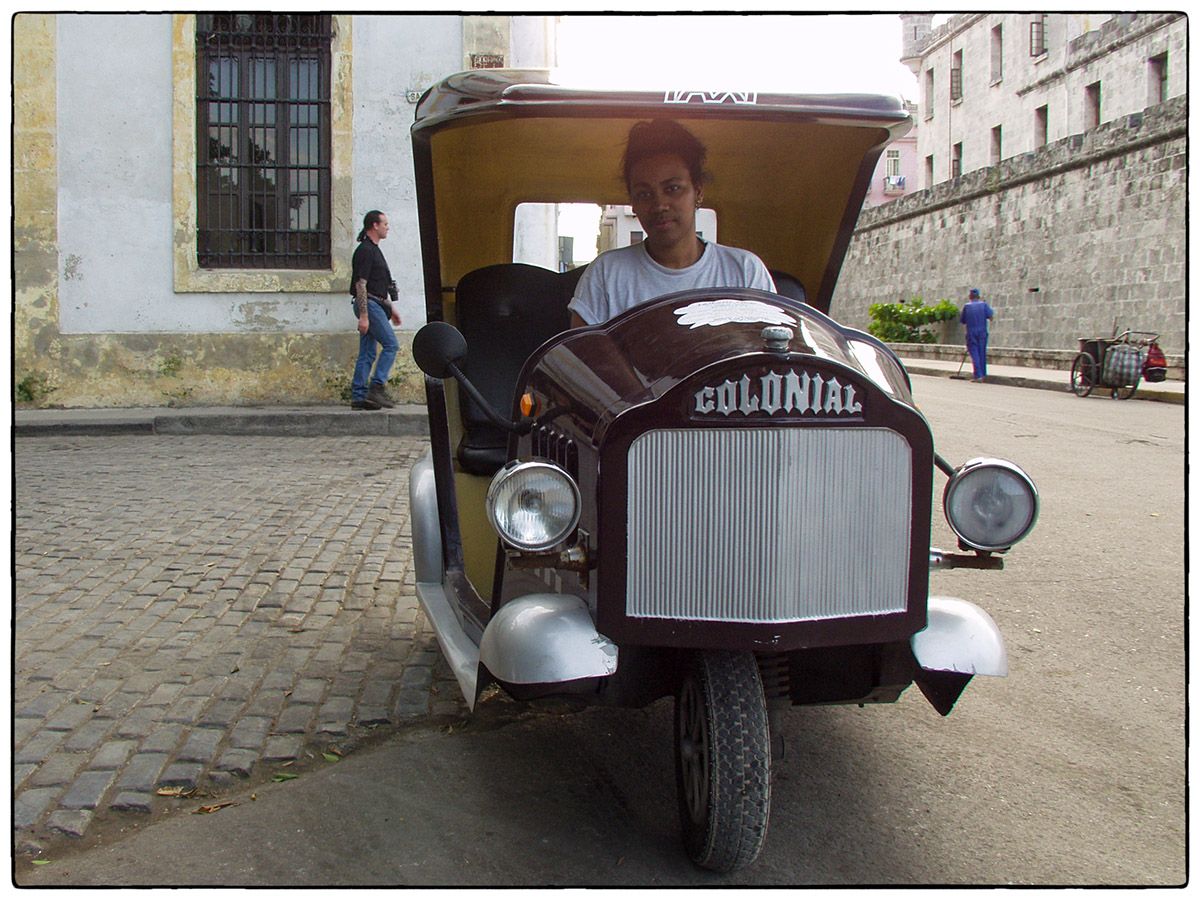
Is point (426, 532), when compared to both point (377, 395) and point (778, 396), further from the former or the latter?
point (377, 395)

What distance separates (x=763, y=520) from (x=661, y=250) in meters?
1.54

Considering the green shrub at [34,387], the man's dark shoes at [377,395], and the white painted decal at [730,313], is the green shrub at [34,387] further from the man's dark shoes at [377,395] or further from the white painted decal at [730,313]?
the white painted decal at [730,313]

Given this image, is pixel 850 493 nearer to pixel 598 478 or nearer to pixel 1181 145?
pixel 598 478

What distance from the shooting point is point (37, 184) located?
38.8ft

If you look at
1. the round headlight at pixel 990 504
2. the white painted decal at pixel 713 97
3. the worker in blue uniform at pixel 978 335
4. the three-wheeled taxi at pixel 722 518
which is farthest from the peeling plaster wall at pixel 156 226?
the worker in blue uniform at pixel 978 335

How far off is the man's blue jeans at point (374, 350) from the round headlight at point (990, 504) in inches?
362

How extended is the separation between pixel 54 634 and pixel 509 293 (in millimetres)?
2225

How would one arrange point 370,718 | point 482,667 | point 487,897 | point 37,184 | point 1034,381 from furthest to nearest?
point 1034,381
point 37,184
point 370,718
point 482,667
point 487,897

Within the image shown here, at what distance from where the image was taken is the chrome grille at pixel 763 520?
2498 millimetres

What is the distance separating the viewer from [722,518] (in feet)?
8.27

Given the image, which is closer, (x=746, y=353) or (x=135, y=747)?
(x=746, y=353)

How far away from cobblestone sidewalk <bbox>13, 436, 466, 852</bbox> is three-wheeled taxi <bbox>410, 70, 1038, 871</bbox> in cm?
80

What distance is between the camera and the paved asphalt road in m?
2.70

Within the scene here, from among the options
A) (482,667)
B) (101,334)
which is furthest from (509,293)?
(101,334)
